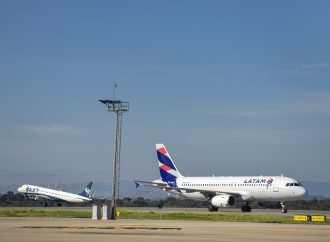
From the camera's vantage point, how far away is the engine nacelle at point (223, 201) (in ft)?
257

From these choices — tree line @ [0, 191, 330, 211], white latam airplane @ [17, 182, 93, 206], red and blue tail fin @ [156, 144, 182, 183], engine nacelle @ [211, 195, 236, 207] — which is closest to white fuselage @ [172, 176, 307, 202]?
engine nacelle @ [211, 195, 236, 207]

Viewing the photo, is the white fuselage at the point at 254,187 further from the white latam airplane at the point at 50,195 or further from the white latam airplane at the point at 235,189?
the white latam airplane at the point at 50,195

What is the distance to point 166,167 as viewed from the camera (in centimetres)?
9356

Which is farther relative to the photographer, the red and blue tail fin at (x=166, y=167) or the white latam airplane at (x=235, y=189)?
the red and blue tail fin at (x=166, y=167)

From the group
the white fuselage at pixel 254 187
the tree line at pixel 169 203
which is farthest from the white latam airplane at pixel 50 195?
the white fuselage at pixel 254 187

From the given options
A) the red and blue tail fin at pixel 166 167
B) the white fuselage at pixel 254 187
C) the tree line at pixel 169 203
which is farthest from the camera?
the tree line at pixel 169 203

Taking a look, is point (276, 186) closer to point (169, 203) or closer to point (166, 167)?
point (166, 167)

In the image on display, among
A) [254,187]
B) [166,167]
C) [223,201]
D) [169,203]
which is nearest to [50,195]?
[169,203]

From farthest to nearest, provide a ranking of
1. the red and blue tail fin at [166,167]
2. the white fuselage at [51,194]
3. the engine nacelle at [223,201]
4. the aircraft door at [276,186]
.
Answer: the white fuselage at [51,194] < the red and blue tail fin at [166,167] < the engine nacelle at [223,201] < the aircraft door at [276,186]

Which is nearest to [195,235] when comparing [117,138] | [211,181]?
[117,138]

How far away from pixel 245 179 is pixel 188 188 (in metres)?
7.73

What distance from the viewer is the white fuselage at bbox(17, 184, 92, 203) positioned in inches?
4798

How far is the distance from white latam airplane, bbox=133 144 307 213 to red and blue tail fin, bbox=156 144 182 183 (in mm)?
147

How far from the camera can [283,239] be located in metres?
32.4
